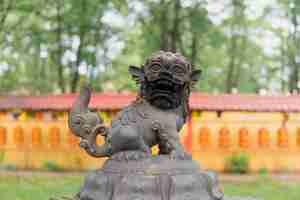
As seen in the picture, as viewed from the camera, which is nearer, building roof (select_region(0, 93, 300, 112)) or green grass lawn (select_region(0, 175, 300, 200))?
green grass lawn (select_region(0, 175, 300, 200))

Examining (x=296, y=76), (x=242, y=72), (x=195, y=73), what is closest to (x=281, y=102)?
(x=296, y=76)

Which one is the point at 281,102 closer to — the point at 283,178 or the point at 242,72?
the point at 283,178

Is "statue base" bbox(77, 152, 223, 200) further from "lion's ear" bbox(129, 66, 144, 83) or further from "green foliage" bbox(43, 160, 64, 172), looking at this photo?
"green foliage" bbox(43, 160, 64, 172)

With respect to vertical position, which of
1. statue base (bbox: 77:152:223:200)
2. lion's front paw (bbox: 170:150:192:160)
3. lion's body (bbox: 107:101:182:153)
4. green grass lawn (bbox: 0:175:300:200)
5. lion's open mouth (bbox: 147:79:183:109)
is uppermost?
lion's open mouth (bbox: 147:79:183:109)

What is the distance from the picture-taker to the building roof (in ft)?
55.2

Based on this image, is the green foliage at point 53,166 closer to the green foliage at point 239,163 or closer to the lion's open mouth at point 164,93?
the green foliage at point 239,163

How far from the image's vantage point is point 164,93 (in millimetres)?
5035

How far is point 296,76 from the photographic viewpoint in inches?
1017

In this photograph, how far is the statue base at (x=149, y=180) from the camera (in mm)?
4652

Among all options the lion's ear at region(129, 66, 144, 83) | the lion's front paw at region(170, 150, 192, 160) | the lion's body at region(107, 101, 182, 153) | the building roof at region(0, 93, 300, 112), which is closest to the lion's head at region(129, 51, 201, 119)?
the lion's ear at region(129, 66, 144, 83)

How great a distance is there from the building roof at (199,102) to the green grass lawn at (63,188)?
2466 millimetres

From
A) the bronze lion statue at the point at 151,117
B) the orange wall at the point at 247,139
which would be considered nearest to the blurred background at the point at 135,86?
the orange wall at the point at 247,139

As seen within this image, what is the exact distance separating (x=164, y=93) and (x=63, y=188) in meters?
8.09

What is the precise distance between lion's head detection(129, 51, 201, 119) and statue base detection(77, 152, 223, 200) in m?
0.55
